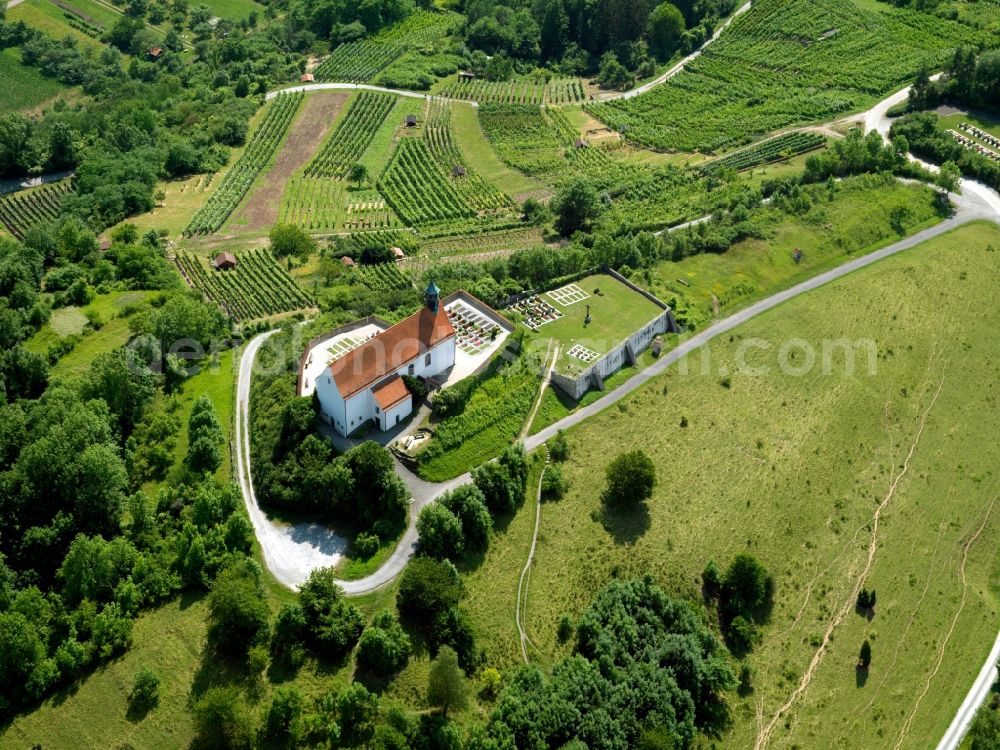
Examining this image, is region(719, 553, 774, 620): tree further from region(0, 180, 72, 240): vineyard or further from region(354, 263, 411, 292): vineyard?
region(0, 180, 72, 240): vineyard

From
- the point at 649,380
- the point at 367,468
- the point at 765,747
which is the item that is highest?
the point at 367,468

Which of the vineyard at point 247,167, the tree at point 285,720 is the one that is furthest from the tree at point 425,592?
the vineyard at point 247,167

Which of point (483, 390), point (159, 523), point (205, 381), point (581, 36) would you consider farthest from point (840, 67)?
point (159, 523)

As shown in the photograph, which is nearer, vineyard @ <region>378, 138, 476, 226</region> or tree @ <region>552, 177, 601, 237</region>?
tree @ <region>552, 177, 601, 237</region>

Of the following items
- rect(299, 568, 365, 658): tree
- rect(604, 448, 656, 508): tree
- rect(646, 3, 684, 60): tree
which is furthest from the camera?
rect(646, 3, 684, 60): tree

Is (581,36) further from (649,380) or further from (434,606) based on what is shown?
(434,606)

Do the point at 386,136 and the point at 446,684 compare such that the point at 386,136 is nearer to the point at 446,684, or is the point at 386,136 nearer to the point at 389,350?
the point at 389,350

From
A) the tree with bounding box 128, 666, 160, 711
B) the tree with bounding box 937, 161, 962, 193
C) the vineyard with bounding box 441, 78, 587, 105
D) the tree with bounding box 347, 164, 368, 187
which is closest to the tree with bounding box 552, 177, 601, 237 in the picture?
the tree with bounding box 347, 164, 368, 187
